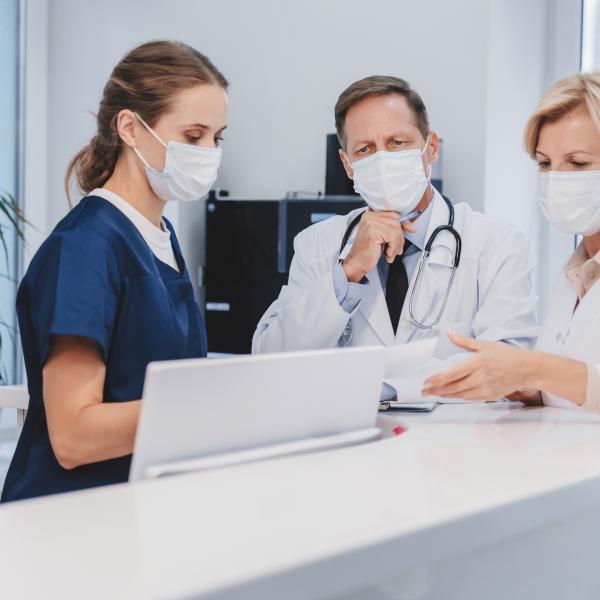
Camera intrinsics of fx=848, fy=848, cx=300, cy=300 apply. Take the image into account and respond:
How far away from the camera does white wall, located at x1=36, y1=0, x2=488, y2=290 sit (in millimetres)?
3453

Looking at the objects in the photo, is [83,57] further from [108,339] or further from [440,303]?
[108,339]

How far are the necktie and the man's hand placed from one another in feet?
0.22

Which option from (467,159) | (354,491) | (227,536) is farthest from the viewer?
(467,159)

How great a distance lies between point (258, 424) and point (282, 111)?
3059 millimetres

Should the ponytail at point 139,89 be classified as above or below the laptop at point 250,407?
above

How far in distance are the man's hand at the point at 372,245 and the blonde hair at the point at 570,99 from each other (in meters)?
0.40

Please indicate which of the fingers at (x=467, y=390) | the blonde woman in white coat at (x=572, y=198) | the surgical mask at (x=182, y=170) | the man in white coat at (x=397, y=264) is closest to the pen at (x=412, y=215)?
the man in white coat at (x=397, y=264)

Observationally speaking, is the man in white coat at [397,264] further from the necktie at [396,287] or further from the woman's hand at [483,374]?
the woman's hand at [483,374]

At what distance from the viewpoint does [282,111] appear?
3744 mm

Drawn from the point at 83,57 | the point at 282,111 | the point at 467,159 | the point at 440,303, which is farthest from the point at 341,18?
the point at 440,303

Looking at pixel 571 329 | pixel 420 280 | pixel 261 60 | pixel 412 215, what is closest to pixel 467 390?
pixel 571 329

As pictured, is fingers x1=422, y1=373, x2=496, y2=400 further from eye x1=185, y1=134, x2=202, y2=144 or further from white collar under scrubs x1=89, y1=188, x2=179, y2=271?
eye x1=185, y1=134, x2=202, y2=144

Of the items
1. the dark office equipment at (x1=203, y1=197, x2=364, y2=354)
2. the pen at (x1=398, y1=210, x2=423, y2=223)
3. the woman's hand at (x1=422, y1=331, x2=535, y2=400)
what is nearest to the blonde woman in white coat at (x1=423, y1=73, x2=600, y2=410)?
the woman's hand at (x1=422, y1=331, x2=535, y2=400)

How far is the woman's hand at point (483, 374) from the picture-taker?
3.84 ft
